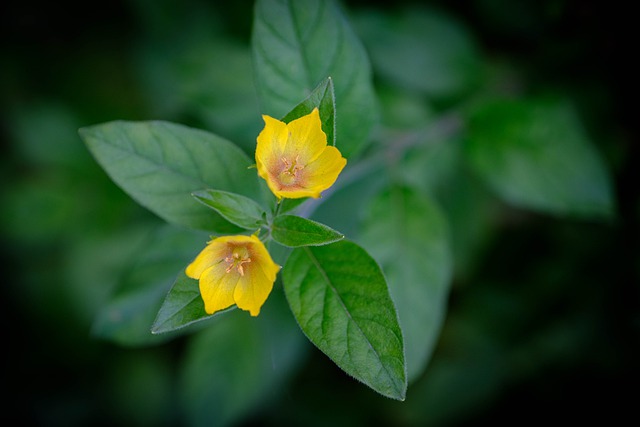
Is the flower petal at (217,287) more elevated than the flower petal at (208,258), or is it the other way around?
the flower petal at (208,258)

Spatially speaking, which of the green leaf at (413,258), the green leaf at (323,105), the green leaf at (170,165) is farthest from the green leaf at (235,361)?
the green leaf at (323,105)

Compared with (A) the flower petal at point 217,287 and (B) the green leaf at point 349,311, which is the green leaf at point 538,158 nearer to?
(B) the green leaf at point 349,311

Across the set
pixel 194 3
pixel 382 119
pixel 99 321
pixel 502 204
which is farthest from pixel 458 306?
pixel 194 3

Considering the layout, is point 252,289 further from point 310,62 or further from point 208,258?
point 310,62

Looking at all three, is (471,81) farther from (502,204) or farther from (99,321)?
(99,321)

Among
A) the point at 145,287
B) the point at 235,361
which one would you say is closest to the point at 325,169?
the point at 145,287
